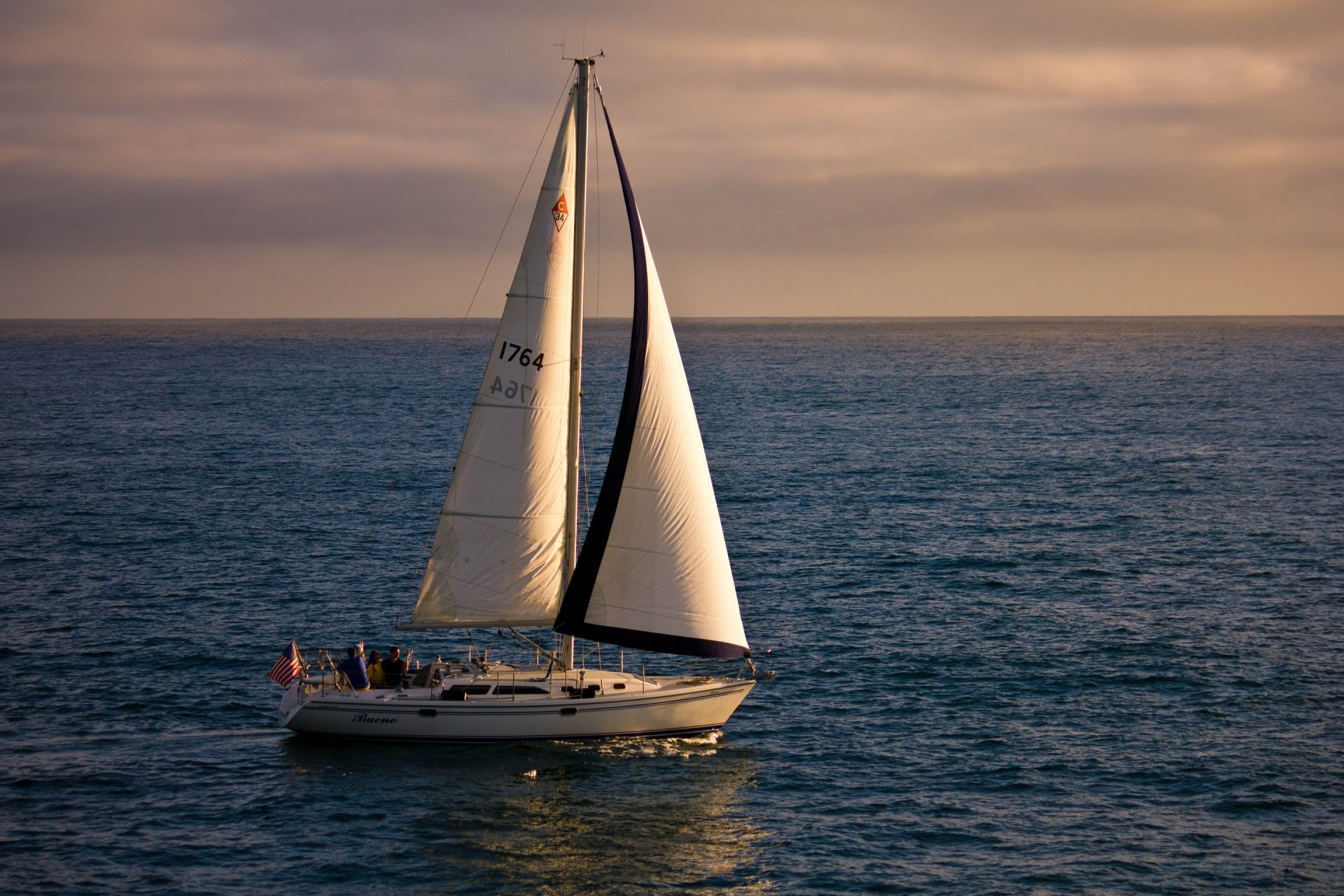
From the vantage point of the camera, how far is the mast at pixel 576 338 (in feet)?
105

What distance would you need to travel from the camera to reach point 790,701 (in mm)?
40531

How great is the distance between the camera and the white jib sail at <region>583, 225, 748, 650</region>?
33969mm

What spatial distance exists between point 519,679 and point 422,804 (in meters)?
4.57

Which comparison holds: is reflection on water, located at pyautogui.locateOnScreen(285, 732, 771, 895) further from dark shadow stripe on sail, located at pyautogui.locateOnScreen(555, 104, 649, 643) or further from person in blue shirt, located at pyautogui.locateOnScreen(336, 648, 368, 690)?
dark shadow stripe on sail, located at pyautogui.locateOnScreen(555, 104, 649, 643)

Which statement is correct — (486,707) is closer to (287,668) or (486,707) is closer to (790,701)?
(287,668)

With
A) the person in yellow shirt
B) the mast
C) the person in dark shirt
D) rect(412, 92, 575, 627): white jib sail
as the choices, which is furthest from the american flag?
the mast

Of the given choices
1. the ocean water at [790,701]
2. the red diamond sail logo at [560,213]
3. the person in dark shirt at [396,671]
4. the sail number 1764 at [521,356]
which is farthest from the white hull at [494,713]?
the red diamond sail logo at [560,213]

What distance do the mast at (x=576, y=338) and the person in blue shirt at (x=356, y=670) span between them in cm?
520

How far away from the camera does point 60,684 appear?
40.5 m

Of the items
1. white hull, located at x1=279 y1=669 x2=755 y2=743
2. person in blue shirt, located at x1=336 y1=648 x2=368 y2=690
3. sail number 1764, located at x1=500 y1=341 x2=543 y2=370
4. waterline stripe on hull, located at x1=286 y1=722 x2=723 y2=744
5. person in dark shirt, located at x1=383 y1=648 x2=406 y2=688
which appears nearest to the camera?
sail number 1764, located at x1=500 y1=341 x2=543 y2=370

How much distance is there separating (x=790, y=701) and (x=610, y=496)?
35.1ft

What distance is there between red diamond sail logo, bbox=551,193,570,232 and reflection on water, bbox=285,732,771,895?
533 inches

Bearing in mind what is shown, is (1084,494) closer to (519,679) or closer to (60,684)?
(519,679)

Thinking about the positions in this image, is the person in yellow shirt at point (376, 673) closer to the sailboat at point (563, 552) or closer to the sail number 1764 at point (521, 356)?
the sailboat at point (563, 552)
